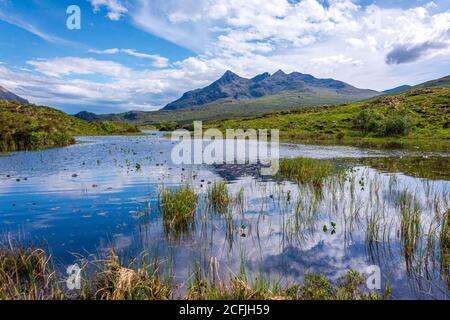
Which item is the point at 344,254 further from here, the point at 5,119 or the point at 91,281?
the point at 5,119

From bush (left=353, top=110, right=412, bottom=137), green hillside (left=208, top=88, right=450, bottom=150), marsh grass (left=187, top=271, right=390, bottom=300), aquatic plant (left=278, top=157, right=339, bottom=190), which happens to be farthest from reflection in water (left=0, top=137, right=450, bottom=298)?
bush (left=353, top=110, right=412, bottom=137)

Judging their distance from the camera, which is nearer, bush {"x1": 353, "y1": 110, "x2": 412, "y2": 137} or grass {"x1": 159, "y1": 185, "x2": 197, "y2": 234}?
grass {"x1": 159, "y1": 185, "x2": 197, "y2": 234}

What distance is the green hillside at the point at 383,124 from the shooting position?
262ft

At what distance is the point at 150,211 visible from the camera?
15070mm

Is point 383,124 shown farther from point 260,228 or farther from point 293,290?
point 293,290

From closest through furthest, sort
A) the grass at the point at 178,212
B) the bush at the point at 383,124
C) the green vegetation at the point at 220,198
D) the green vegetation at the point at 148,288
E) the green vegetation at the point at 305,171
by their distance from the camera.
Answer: the green vegetation at the point at 148,288, the grass at the point at 178,212, the green vegetation at the point at 220,198, the green vegetation at the point at 305,171, the bush at the point at 383,124

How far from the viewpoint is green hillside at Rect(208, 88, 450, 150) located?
262 feet

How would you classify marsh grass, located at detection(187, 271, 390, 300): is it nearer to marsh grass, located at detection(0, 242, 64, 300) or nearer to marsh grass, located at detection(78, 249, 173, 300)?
marsh grass, located at detection(78, 249, 173, 300)

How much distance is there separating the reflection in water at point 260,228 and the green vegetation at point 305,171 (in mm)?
940

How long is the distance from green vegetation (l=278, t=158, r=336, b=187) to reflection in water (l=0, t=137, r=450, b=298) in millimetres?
940

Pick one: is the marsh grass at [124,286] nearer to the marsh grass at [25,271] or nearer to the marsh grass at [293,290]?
the marsh grass at [293,290]

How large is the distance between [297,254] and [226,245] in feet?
8.43

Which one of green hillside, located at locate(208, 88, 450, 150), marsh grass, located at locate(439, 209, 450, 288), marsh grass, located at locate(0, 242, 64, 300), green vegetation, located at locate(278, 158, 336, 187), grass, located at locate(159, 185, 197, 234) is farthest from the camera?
green hillside, located at locate(208, 88, 450, 150)

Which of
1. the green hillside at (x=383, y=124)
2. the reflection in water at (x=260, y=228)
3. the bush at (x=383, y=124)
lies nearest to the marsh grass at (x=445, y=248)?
the reflection in water at (x=260, y=228)
